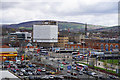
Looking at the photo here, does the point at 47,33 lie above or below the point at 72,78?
above

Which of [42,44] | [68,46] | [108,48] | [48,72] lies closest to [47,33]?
[42,44]

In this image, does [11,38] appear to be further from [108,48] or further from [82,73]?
[82,73]

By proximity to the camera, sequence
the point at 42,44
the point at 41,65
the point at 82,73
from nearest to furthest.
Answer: the point at 82,73, the point at 41,65, the point at 42,44

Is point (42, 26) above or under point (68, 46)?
above

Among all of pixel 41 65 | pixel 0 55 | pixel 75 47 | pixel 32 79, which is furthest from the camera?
pixel 75 47

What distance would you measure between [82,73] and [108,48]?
4.61 m

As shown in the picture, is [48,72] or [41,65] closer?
[48,72]

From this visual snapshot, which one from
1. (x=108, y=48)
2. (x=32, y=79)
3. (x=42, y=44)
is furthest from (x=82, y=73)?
(x=42, y=44)

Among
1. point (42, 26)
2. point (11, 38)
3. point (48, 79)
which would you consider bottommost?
point (48, 79)

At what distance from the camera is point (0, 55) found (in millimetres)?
6586

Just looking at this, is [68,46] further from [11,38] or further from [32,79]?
[32,79]

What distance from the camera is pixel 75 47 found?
10.4 m

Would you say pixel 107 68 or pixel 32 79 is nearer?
pixel 32 79

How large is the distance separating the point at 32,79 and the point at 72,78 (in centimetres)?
85
